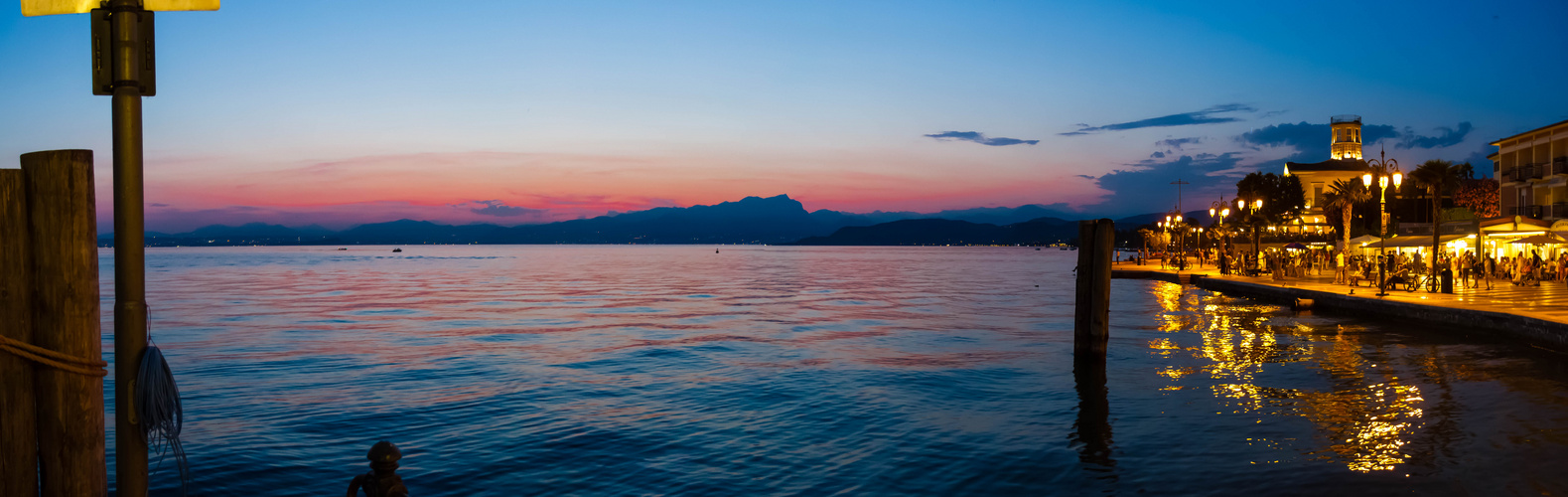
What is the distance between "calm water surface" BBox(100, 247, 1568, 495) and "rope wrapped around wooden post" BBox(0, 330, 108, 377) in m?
4.91

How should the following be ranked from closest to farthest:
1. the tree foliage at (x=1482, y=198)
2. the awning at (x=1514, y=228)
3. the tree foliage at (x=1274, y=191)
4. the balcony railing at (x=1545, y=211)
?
the awning at (x=1514, y=228), the balcony railing at (x=1545, y=211), the tree foliage at (x=1482, y=198), the tree foliage at (x=1274, y=191)

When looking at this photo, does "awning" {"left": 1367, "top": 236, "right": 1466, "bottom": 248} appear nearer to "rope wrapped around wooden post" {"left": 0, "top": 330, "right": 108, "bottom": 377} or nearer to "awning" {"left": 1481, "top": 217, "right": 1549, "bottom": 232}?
"awning" {"left": 1481, "top": 217, "right": 1549, "bottom": 232}

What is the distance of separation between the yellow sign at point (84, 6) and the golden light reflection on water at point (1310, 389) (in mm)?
10308

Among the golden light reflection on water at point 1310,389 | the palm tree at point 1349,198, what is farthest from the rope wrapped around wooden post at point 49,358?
the palm tree at point 1349,198

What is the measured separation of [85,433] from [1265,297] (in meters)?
37.3

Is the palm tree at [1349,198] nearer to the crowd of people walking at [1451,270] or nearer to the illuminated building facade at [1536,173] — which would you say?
the illuminated building facade at [1536,173]

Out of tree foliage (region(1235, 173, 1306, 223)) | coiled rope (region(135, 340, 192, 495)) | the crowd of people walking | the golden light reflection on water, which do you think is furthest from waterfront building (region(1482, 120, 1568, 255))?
coiled rope (region(135, 340, 192, 495))

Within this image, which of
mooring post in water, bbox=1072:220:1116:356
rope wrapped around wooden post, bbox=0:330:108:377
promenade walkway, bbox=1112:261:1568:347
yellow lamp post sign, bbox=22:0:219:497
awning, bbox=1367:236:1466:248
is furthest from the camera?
awning, bbox=1367:236:1466:248

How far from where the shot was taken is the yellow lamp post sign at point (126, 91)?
171 inches

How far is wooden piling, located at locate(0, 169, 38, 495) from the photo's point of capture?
461 centimetres

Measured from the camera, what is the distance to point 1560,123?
50.0 metres

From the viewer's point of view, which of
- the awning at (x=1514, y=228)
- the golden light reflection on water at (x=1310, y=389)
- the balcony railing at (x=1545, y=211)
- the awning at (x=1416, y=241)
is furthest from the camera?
the balcony railing at (x=1545, y=211)

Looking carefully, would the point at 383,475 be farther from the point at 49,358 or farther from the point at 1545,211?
the point at 1545,211

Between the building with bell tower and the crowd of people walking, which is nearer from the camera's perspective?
the crowd of people walking
